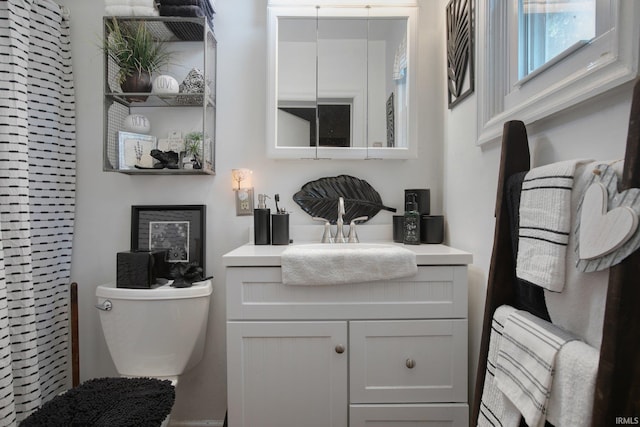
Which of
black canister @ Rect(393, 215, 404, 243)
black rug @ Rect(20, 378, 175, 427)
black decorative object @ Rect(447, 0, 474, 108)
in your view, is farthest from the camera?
black canister @ Rect(393, 215, 404, 243)

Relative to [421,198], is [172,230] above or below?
below

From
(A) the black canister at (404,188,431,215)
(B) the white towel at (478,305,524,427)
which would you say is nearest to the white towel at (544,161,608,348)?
(B) the white towel at (478,305,524,427)

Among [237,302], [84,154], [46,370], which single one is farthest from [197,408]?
[84,154]

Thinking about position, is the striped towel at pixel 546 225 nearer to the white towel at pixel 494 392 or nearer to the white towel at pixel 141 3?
the white towel at pixel 494 392

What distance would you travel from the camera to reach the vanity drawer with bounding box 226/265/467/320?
1211mm

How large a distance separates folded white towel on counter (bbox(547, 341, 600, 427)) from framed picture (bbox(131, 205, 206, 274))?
4.72ft

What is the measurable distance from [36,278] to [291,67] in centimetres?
148

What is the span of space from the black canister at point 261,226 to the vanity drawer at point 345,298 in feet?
1.08

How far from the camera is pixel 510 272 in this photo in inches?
34.7

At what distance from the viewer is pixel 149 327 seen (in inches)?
54.2

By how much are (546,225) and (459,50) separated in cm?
100

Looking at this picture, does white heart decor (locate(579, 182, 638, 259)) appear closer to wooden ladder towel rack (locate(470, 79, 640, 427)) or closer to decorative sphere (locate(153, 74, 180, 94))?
wooden ladder towel rack (locate(470, 79, 640, 427))

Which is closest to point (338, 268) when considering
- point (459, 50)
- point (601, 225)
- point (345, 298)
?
point (345, 298)

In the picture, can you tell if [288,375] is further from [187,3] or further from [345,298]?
[187,3]
